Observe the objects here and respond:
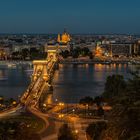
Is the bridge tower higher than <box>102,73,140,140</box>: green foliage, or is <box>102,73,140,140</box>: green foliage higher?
<box>102,73,140,140</box>: green foliage

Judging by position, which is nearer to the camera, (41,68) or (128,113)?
(128,113)

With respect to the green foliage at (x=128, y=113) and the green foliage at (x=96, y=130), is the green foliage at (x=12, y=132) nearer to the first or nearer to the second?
the green foliage at (x=128, y=113)

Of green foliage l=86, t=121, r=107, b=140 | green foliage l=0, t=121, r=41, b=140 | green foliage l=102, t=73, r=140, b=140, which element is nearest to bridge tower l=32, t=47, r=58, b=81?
green foliage l=86, t=121, r=107, b=140

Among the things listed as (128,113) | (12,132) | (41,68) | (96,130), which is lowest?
(41,68)

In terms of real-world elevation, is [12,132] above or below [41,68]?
above

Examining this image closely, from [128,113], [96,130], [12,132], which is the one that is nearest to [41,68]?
[96,130]

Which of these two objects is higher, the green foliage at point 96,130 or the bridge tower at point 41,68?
the green foliage at point 96,130

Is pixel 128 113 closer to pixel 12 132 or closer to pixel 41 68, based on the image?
pixel 12 132

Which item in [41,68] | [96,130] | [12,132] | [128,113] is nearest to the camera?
[128,113]

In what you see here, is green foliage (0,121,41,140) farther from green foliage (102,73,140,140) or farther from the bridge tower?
the bridge tower

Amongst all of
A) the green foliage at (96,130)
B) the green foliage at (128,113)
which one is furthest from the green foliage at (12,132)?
the green foliage at (96,130)

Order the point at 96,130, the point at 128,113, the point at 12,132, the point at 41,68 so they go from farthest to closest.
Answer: the point at 41,68 < the point at 96,130 < the point at 12,132 < the point at 128,113

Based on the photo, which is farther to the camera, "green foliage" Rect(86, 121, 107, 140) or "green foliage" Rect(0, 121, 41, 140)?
"green foliage" Rect(86, 121, 107, 140)
